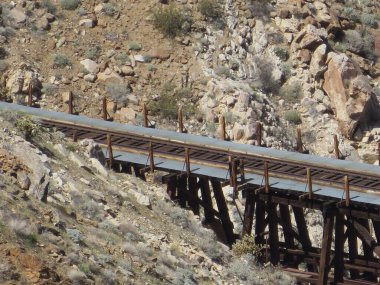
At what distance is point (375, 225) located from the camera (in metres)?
28.4

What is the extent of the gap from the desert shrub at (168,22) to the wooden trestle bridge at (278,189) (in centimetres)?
1460

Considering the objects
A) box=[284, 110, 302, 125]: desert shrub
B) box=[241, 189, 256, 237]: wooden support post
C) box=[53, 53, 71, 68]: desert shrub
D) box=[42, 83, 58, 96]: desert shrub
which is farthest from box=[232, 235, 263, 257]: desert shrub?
box=[53, 53, 71, 68]: desert shrub

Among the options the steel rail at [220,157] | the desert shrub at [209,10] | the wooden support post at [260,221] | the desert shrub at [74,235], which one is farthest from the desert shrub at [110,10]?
the desert shrub at [74,235]

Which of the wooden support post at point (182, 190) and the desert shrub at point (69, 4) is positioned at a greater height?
the desert shrub at point (69, 4)

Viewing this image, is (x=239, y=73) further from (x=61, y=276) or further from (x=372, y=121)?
(x=61, y=276)

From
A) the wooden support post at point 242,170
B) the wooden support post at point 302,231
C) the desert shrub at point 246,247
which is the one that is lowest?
the wooden support post at point 302,231

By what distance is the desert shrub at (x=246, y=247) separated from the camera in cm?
2606

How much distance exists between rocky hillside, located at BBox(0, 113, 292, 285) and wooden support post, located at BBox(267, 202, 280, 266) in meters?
2.03

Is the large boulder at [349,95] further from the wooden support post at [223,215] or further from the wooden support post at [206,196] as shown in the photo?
the wooden support post at [206,196]

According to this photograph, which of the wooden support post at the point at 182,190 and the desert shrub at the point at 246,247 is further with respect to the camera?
the wooden support post at the point at 182,190

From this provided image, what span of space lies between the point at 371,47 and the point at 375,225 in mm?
21788

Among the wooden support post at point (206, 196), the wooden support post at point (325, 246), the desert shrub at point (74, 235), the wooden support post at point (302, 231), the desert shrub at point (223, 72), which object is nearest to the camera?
the desert shrub at point (74, 235)

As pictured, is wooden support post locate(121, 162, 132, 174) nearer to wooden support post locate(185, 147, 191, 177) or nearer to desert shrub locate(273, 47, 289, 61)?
wooden support post locate(185, 147, 191, 177)

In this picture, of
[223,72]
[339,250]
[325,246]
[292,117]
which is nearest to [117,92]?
[223,72]
